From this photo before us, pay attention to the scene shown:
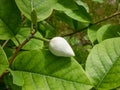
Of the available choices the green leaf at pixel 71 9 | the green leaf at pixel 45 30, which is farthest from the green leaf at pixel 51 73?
the green leaf at pixel 45 30

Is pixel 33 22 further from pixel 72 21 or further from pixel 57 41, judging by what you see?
pixel 72 21

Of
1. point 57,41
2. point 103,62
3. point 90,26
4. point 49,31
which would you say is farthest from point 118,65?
point 49,31

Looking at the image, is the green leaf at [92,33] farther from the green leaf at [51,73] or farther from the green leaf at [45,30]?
the green leaf at [51,73]

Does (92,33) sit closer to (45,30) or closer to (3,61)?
(45,30)

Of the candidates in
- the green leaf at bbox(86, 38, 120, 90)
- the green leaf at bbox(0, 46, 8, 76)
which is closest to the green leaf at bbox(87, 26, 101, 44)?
the green leaf at bbox(86, 38, 120, 90)

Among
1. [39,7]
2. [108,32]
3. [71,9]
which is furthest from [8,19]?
[108,32]
